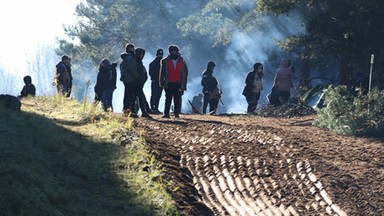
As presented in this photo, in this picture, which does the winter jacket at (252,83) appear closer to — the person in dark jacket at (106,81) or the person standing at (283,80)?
the person standing at (283,80)

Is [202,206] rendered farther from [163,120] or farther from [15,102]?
[163,120]

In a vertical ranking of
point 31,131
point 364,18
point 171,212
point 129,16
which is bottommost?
point 171,212

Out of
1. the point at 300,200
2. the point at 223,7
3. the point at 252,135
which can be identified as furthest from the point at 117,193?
the point at 223,7

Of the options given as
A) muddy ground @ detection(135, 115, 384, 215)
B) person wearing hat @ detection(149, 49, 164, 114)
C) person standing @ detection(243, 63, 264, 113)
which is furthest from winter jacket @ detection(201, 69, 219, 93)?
muddy ground @ detection(135, 115, 384, 215)

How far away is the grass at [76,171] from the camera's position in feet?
26.9

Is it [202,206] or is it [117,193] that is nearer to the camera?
[117,193]

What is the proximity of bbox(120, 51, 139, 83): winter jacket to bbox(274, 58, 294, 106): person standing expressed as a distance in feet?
21.4

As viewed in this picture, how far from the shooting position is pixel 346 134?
57.5 ft

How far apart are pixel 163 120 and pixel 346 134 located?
12.3 ft

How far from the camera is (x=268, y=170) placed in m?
12.5

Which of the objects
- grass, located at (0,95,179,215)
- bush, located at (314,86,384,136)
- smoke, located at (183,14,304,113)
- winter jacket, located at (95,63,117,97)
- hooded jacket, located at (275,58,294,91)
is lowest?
grass, located at (0,95,179,215)

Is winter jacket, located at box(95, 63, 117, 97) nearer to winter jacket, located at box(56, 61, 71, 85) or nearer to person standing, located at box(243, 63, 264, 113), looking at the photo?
winter jacket, located at box(56, 61, 71, 85)

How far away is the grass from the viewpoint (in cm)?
820

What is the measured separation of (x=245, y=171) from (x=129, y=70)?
6932mm
